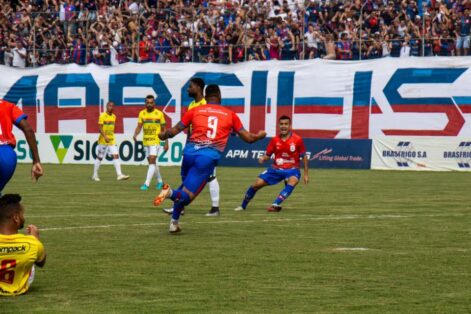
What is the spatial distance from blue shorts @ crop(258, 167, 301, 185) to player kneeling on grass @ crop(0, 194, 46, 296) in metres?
11.6

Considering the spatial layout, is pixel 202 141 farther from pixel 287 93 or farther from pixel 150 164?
pixel 287 93

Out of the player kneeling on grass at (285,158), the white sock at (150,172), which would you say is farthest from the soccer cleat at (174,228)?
the white sock at (150,172)

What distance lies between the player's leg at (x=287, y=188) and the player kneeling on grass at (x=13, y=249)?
10.9 m

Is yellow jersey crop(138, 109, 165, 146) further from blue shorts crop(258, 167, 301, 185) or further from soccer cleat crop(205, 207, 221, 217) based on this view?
soccer cleat crop(205, 207, 221, 217)

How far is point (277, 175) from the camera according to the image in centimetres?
2138

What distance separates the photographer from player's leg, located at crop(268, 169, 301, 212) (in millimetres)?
20484

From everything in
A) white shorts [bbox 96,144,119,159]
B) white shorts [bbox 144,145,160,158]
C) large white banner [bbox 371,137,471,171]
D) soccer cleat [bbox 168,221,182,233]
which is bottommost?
large white banner [bbox 371,137,471,171]

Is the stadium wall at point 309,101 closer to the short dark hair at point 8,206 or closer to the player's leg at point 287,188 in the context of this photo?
the player's leg at point 287,188

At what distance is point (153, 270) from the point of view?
38.0 ft

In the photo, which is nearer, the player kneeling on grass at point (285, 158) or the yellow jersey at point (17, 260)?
the yellow jersey at point (17, 260)

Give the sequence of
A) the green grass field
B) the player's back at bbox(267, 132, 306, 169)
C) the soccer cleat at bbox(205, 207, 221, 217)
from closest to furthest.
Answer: the green grass field → the soccer cleat at bbox(205, 207, 221, 217) → the player's back at bbox(267, 132, 306, 169)

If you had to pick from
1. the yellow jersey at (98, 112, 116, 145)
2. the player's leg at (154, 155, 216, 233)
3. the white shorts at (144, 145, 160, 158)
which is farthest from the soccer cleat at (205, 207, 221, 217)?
the yellow jersey at (98, 112, 116, 145)

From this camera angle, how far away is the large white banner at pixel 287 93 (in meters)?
39.5

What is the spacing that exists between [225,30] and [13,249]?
34.7 meters
